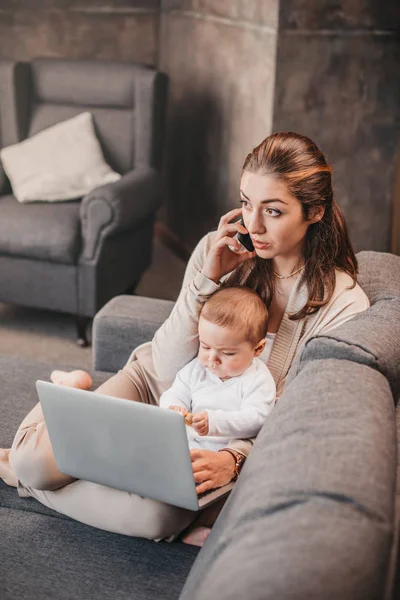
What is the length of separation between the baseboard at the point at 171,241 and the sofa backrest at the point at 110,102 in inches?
33.0

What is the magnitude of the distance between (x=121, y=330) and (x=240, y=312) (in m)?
0.62

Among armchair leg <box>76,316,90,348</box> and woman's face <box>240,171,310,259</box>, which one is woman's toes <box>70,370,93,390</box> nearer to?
woman's face <box>240,171,310,259</box>

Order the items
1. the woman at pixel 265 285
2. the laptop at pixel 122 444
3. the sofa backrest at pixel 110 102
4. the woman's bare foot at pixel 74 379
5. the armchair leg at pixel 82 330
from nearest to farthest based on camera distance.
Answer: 1. the laptop at pixel 122 444
2. the woman at pixel 265 285
3. the woman's bare foot at pixel 74 379
4. the armchair leg at pixel 82 330
5. the sofa backrest at pixel 110 102

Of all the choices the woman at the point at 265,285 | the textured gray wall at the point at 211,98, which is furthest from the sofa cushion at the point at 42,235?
the woman at the point at 265,285

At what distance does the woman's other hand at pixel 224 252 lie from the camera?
1780 millimetres

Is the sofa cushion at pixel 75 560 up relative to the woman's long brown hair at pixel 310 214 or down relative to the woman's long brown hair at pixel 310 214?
down

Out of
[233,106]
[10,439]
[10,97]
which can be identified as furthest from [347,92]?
[10,439]

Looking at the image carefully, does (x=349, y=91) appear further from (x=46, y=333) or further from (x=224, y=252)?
(x=224, y=252)

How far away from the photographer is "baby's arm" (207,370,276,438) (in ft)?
5.30

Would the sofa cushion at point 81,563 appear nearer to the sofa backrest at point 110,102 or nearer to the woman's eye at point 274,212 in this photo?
the woman's eye at point 274,212

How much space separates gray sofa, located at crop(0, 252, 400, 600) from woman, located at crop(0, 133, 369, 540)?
77 millimetres

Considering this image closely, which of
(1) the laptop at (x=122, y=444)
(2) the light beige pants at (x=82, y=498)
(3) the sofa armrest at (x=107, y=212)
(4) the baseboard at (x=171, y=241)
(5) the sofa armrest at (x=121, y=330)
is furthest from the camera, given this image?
(4) the baseboard at (x=171, y=241)

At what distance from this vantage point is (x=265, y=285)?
186 centimetres

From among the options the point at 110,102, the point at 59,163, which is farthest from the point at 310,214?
the point at 110,102
